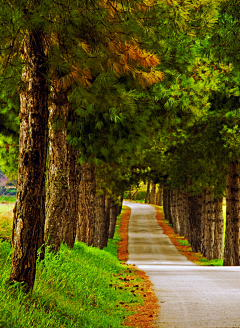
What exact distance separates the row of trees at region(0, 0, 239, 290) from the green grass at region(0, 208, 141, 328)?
0.44 m

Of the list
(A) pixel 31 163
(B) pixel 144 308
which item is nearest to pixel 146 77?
(A) pixel 31 163

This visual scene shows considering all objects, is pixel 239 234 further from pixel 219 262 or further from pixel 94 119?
pixel 94 119

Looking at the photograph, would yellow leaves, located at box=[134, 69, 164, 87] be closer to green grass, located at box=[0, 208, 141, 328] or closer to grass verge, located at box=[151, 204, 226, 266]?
green grass, located at box=[0, 208, 141, 328]

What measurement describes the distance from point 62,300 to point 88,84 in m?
3.24

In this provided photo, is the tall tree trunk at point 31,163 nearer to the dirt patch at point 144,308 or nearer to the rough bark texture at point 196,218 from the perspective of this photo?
the dirt patch at point 144,308

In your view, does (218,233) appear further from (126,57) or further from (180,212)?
(126,57)

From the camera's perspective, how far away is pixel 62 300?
262 inches

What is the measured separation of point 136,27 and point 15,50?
6.59 feet

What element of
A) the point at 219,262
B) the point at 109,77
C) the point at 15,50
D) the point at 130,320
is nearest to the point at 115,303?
the point at 130,320

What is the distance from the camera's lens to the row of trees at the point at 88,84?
20.3 ft

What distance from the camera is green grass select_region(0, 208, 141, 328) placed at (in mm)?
5273

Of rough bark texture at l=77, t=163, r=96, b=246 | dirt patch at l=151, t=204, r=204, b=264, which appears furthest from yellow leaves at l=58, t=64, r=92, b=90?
dirt patch at l=151, t=204, r=204, b=264

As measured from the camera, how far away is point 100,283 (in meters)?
9.66

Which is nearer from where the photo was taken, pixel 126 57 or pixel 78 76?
pixel 126 57
